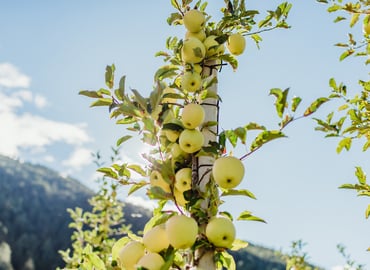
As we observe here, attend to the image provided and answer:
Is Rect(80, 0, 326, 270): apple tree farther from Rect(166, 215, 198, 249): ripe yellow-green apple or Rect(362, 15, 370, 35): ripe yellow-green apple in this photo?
Rect(362, 15, 370, 35): ripe yellow-green apple

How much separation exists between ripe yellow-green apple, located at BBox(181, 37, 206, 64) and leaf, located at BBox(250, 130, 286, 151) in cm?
45

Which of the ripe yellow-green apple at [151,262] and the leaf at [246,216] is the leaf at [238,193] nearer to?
the leaf at [246,216]

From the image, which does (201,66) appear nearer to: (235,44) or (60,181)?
(235,44)

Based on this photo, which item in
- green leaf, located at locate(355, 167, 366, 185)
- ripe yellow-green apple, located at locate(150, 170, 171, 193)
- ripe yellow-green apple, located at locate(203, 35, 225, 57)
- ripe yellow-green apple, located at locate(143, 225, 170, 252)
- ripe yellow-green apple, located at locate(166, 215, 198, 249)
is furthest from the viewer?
green leaf, located at locate(355, 167, 366, 185)

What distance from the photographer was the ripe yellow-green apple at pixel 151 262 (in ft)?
3.95

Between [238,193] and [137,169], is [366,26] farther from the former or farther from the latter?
[137,169]

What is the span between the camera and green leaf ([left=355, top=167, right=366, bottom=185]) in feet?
7.16

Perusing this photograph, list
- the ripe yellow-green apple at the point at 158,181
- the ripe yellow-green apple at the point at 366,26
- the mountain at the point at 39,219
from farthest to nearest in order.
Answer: the mountain at the point at 39,219 → the ripe yellow-green apple at the point at 366,26 → the ripe yellow-green apple at the point at 158,181

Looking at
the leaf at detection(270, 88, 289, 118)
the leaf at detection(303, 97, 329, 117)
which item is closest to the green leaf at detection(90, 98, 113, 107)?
the leaf at detection(270, 88, 289, 118)

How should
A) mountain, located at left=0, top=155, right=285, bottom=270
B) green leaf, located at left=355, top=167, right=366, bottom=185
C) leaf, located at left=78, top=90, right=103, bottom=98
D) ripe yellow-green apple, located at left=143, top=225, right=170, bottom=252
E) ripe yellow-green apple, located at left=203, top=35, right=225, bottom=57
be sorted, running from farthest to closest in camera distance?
1. mountain, located at left=0, top=155, right=285, bottom=270
2. green leaf, located at left=355, top=167, right=366, bottom=185
3. ripe yellow-green apple, located at left=203, top=35, right=225, bottom=57
4. leaf, located at left=78, top=90, right=103, bottom=98
5. ripe yellow-green apple, located at left=143, top=225, right=170, bottom=252

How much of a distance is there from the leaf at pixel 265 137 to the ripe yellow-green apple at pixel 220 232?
0.28 metres

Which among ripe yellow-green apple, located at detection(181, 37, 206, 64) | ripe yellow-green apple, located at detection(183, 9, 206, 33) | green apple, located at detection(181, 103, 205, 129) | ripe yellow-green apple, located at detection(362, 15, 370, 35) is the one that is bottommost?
green apple, located at detection(181, 103, 205, 129)

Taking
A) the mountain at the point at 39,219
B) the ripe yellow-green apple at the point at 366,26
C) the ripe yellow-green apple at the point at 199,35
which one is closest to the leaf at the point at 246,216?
the ripe yellow-green apple at the point at 199,35

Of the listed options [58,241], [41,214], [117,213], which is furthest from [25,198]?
[117,213]
